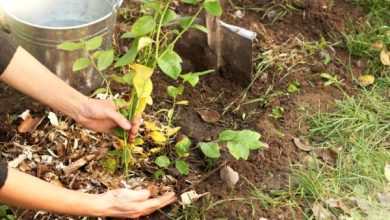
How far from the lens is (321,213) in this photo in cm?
215

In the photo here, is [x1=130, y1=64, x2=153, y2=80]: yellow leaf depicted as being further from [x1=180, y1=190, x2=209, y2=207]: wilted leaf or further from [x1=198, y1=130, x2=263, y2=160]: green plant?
[x1=180, y1=190, x2=209, y2=207]: wilted leaf

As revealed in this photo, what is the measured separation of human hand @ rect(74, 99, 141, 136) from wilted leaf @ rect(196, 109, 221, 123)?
19.6 inches

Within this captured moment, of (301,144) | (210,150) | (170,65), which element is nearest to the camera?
(170,65)

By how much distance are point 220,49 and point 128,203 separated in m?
1.01

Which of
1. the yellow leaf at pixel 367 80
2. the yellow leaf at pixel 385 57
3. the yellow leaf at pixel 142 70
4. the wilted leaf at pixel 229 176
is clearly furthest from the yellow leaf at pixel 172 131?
the yellow leaf at pixel 385 57

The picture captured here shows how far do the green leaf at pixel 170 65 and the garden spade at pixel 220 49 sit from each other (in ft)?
2.24

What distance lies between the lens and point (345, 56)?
2885mm

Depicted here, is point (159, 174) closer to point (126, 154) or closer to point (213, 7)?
point (126, 154)

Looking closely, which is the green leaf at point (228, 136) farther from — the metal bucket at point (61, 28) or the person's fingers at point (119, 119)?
the metal bucket at point (61, 28)

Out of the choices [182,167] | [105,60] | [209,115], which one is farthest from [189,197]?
[105,60]

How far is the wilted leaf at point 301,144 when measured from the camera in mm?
2408

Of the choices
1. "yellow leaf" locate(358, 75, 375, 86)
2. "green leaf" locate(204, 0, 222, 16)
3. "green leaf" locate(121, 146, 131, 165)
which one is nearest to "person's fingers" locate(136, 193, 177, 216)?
"green leaf" locate(121, 146, 131, 165)

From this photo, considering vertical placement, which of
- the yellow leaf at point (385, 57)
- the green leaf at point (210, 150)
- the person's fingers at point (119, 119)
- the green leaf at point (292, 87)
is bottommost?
the green leaf at point (292, 87)

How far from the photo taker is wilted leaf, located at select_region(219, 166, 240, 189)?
2.22m
